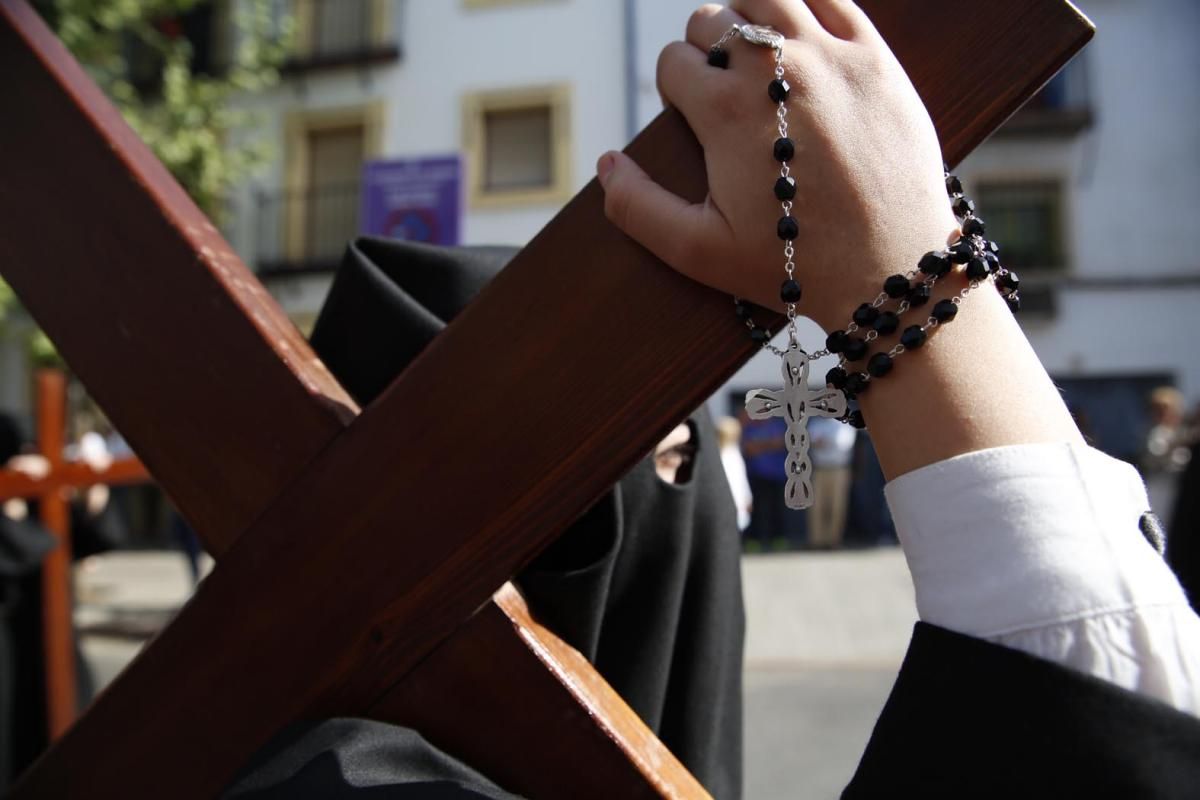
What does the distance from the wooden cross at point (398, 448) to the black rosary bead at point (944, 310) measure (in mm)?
136

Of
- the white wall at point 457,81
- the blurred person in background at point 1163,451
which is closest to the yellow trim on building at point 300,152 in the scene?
the white wall at point 457,81

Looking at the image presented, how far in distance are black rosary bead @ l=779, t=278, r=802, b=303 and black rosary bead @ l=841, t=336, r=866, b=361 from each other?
0.05 m

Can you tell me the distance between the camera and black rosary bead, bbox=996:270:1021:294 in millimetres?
643

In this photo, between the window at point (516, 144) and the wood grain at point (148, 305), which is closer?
the wood grain at point (148, 305)

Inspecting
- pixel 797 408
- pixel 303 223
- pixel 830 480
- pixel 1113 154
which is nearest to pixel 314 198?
pixel 303 223

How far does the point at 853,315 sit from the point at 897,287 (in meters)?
0.03

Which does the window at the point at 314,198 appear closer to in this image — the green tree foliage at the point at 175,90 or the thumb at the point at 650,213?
the green tree foliage at the point at 175,90

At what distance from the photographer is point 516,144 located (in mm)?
12086

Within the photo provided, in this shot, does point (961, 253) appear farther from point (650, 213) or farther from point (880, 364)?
point (650, 213)

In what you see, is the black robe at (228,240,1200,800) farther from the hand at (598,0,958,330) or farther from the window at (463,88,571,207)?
the window at (463,88,571,207)

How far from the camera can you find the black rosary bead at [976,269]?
60 cm

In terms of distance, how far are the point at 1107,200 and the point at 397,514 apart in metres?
14.1

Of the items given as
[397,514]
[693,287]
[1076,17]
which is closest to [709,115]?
[693,287]

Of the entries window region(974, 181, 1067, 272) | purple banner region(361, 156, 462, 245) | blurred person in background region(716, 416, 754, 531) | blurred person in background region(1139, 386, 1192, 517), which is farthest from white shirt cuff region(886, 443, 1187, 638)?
window region(974, 181, 1067, 272)
